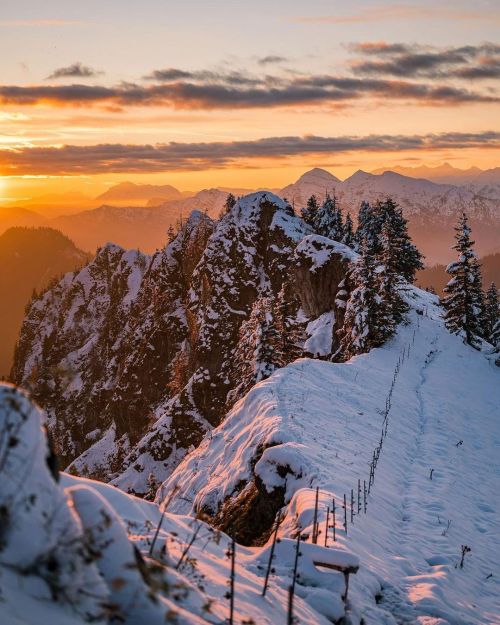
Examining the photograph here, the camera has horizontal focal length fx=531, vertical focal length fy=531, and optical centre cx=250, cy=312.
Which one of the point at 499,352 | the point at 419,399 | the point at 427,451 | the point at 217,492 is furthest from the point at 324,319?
the point at 217,492

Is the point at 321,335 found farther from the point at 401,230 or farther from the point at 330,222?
the point at 330,222

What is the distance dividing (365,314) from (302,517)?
28.1 m

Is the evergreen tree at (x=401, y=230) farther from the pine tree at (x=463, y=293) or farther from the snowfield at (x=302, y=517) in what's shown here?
the snowfield at (x=302, y=517)

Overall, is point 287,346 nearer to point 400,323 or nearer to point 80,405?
point 400,323

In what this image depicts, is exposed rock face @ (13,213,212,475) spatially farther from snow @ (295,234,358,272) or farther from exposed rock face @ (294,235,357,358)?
snow @ (295,234,358,272)

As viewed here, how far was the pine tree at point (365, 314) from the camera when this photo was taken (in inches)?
1447

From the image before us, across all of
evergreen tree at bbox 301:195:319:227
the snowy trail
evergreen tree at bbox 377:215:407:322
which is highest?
evergreen tree at bbox 301:195:319:227

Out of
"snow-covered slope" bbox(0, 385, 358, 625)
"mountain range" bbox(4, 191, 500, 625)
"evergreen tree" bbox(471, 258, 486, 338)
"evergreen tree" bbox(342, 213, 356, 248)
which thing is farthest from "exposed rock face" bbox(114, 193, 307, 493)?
"snow-covered slope" bbox(0, 385, 358, 625)

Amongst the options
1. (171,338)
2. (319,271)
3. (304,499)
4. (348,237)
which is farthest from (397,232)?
(304,499)

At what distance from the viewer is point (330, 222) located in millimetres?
76312

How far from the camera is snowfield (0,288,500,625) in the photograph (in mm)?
3986

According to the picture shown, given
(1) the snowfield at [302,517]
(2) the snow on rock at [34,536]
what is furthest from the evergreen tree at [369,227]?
(2) the snow on rock at [34,536]

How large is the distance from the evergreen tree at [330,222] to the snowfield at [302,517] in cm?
5117

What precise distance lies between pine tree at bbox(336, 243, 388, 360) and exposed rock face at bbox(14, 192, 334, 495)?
36.5ft
